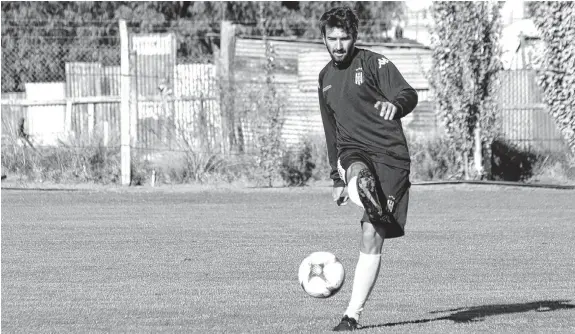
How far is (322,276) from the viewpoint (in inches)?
273

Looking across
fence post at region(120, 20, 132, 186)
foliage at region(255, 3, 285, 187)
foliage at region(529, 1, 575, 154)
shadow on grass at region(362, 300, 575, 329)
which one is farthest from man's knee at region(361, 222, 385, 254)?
fence post at region(120, 20, 132, 186)

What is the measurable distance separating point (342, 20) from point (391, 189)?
3.31ft

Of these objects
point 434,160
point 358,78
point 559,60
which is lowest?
point 434,160

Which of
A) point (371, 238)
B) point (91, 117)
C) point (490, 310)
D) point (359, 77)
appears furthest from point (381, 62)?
point (91, 117)

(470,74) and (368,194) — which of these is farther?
(470,74)

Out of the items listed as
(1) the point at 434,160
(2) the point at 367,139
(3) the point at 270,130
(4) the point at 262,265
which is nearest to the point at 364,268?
(2) the point at 367,139

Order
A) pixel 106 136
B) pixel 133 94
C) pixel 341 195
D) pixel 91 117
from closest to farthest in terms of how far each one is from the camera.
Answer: pixel 341 195 → pixel 133 94 → pixel 106 136 → pixel 91 117

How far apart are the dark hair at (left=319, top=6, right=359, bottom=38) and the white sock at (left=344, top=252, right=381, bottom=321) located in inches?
51.1

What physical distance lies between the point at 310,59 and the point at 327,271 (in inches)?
737

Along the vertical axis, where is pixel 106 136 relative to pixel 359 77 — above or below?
below

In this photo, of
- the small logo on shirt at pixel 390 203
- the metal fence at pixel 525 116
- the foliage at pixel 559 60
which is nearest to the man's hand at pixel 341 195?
the small logo on shirt at pixel 390 203

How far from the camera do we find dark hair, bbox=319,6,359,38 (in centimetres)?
661

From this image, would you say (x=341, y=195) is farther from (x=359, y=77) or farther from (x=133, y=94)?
(x=133, y=94)

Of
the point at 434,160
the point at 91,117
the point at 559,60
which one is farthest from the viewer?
the point at 91,117
